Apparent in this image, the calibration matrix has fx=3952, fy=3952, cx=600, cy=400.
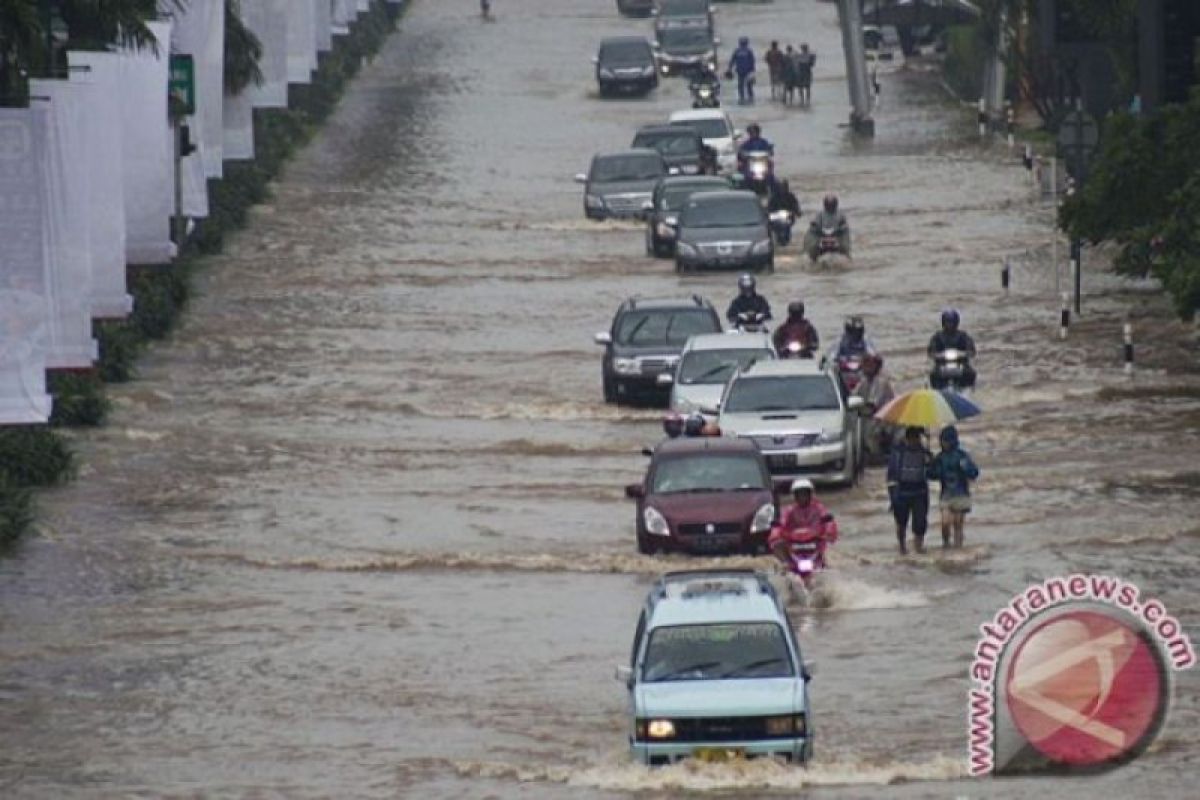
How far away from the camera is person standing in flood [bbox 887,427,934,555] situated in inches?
1457

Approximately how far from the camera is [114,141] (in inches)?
1775

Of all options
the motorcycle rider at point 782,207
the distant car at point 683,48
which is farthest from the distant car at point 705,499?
the distant car at point 683,48

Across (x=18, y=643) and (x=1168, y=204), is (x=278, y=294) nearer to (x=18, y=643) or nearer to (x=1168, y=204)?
(x=1168, y=204)

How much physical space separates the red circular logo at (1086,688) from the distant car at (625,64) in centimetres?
6648

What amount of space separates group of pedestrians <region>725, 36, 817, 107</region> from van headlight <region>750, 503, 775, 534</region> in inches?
2163

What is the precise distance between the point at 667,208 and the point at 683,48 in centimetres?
3218

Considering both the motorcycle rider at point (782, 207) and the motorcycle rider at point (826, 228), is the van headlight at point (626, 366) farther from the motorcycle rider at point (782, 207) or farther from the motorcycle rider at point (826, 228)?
the motorcycle rider at point (782, 207)

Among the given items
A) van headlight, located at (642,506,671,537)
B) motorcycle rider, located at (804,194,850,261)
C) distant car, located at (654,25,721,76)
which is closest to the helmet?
van headlight, located at (642,506,671,537)

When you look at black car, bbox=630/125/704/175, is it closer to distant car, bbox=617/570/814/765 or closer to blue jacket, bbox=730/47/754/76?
blue jacket, bbox=730/47/754/76

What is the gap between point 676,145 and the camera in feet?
250

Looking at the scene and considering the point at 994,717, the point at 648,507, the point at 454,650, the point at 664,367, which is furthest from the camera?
the point at 664,367

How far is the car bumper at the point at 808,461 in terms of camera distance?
1639 inches

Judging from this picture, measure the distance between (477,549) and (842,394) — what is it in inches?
192

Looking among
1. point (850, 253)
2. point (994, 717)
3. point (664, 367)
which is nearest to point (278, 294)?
point (850, 253)
